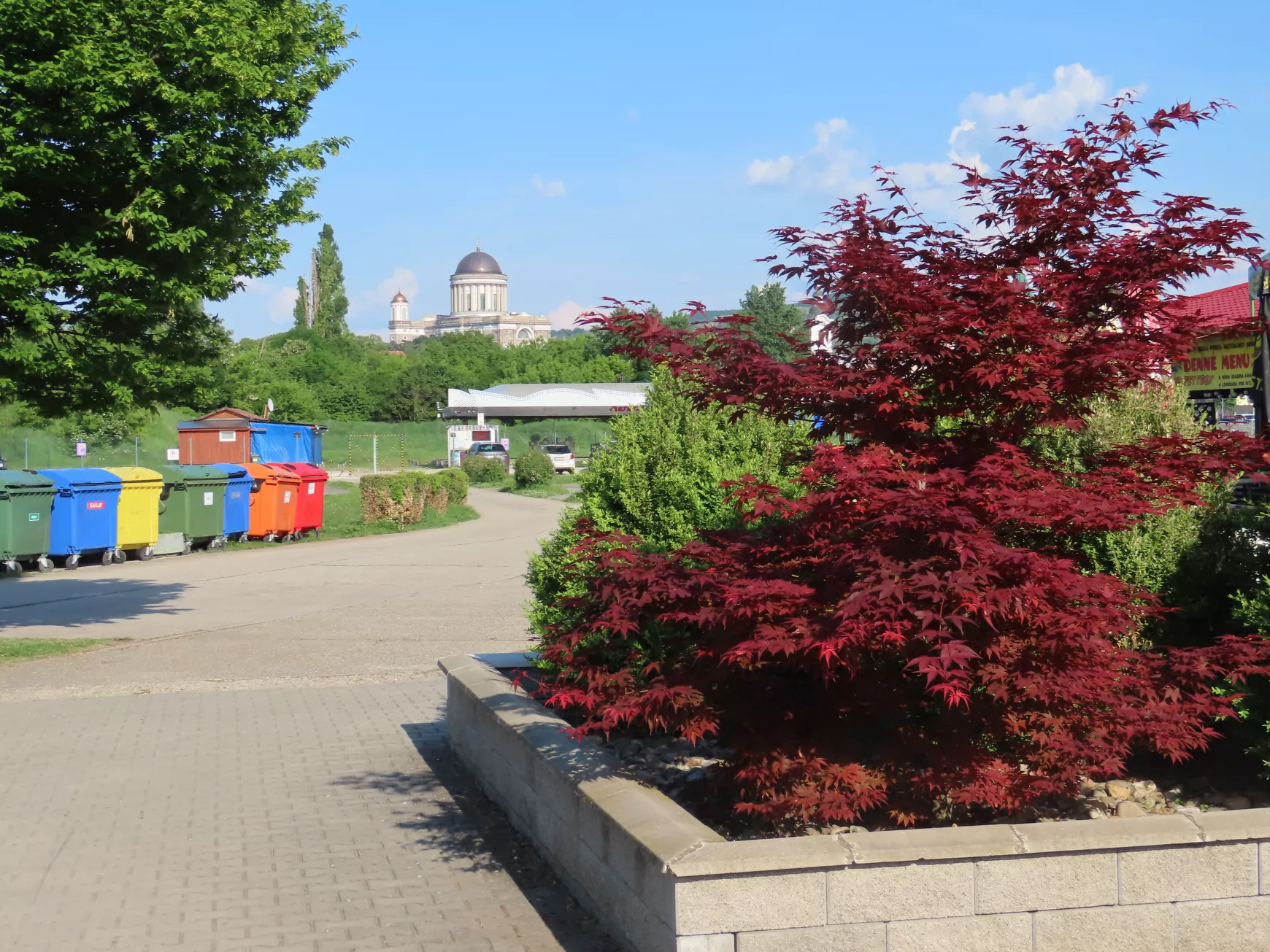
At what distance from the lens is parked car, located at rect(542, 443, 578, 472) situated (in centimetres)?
5738

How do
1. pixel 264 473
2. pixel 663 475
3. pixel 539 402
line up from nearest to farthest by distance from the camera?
1. pixel 663 475
2. pixel 264 473
3. pixel 539 402

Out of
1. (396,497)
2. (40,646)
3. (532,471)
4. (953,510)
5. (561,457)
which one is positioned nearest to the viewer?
(953,510)

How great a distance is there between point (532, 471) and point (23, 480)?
28370 mm

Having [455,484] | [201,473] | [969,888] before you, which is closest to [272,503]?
[201,473]

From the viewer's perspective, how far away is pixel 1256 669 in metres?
4.30

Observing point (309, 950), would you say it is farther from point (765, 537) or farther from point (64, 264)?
point (64, 264)

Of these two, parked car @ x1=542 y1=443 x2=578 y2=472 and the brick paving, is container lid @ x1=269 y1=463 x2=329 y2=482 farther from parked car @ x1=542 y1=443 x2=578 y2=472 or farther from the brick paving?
parked car @ x1=542 y1=443 x2=578 y2=472

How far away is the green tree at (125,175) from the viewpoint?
9.66 meters

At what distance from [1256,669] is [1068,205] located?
1768 mm

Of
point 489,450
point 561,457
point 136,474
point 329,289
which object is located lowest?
point 561,457

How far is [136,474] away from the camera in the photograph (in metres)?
20.5

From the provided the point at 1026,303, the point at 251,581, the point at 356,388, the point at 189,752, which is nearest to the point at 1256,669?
the point at 1026,303

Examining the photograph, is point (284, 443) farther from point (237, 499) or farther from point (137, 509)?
point (137, 509)

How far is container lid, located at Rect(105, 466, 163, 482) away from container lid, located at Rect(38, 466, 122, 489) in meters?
0.25
